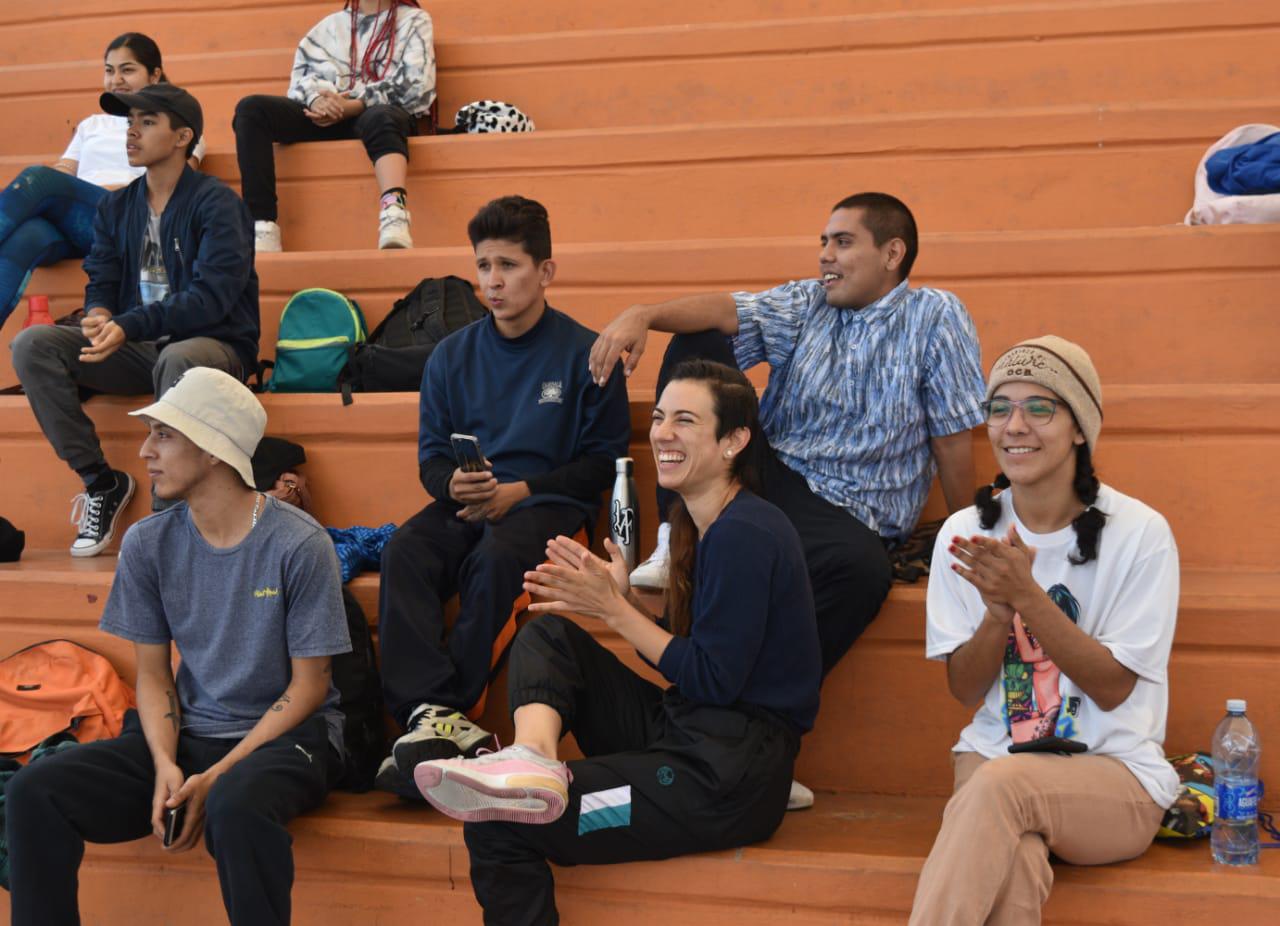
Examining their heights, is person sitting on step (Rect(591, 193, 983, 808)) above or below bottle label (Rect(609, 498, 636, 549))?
above

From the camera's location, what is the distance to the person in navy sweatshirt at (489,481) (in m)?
3.01

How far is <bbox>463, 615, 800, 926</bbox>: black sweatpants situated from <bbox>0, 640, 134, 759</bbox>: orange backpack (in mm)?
1157

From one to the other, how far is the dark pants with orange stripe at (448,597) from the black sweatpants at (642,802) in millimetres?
347

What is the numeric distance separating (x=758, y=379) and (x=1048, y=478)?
149cm

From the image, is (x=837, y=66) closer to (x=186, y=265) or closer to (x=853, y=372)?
(x=853, y=372)

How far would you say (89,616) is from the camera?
3459mm

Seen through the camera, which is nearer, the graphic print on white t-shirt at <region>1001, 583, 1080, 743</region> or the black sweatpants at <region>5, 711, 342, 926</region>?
the graphic print on white t-shirt at <region>1001, 583, 1080, 743</region>

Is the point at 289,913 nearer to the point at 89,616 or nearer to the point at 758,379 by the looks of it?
the point at 89,616

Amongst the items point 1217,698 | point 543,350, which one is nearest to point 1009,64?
point 543,350

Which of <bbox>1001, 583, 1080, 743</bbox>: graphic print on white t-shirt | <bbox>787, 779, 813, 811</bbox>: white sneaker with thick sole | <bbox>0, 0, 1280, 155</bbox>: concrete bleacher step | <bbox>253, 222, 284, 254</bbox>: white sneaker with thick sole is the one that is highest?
<bbox>0, 0, 1280, 155</bbox>: concrete bleacher step

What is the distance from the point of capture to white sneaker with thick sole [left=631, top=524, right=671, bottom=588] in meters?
A: 3.07

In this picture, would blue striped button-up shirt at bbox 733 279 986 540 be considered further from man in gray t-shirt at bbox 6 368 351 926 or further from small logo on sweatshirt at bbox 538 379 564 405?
man in gray t-shirt at bbox 6 368 351 926

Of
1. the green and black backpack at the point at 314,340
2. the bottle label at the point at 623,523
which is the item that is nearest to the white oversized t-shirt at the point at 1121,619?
the bottle label at the point at 623,523

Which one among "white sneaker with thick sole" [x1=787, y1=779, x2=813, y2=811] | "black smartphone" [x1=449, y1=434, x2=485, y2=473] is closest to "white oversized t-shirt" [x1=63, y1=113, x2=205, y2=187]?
"black smartphone" [x1=449, y1=434, x2=485, y2=473]
